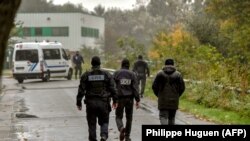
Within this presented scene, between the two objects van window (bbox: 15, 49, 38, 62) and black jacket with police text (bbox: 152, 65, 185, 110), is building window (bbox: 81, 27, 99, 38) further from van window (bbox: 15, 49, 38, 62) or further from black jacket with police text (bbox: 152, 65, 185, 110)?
black jacket with police text (bbox: 152, 65, 185, 110)

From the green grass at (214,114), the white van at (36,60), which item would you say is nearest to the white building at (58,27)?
the white van at (36,60)

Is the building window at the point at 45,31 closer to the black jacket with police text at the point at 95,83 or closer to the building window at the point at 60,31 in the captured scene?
the building window at the point at 60,31

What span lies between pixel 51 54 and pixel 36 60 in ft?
3.91

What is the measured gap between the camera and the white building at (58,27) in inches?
3201

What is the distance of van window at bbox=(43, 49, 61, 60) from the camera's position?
114 ft

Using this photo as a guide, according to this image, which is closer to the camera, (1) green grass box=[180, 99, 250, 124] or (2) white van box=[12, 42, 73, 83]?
(1) green grass box=[180, 99, 250, 124]

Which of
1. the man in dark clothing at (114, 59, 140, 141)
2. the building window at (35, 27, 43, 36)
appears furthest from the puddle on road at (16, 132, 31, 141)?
the building window at (35, 27, 43, 36)

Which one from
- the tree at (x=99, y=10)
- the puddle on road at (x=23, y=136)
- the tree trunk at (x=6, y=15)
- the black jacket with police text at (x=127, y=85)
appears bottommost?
the puddle on road at (x=23, y=136)

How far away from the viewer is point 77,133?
45.5ft

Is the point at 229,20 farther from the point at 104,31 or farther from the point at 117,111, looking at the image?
the point at 104,31

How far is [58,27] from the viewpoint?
270 feet

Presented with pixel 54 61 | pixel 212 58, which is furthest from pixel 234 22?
pixel 212 58

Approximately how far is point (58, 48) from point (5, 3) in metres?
32.6

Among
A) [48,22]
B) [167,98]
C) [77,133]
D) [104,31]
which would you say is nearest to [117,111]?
[167,98]
